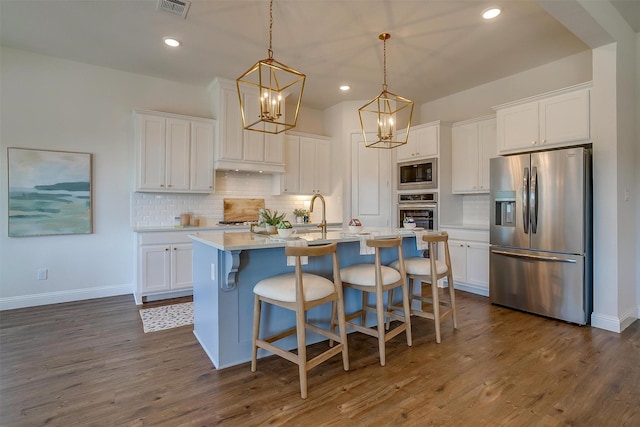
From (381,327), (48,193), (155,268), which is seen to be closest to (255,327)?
(381,327)

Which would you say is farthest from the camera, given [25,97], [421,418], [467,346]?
[25,97]

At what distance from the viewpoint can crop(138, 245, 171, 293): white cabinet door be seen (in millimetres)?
4004

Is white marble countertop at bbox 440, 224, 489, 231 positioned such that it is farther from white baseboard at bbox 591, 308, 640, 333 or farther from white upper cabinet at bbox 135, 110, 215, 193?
white upper cabinet at bbox 135, 110, 215, 193

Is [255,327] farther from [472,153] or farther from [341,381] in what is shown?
[472,153]

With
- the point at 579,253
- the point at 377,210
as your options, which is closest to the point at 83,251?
the point at 377,210

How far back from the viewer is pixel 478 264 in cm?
435

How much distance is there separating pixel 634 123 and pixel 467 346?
2.99 meters

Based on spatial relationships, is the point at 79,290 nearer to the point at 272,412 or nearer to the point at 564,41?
the point at 272,412

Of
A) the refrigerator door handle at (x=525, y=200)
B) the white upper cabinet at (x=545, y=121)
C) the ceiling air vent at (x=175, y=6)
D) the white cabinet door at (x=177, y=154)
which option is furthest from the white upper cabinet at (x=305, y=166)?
the refrigerator door handle at (x=525, y=200)

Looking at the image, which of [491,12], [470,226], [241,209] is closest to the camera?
[491,12]

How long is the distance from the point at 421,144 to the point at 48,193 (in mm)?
5061

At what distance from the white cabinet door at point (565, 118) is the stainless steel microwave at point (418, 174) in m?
1.51

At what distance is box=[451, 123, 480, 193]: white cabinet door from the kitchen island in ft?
9.19

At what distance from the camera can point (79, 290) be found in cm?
418
